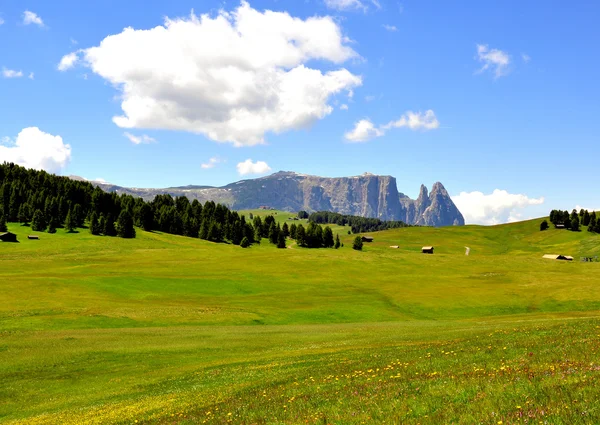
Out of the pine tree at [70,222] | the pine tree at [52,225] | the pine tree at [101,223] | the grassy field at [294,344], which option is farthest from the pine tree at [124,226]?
the grassy field at [294,344]

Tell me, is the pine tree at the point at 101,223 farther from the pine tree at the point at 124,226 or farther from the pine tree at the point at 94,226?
the pine tree at the point at 124,226

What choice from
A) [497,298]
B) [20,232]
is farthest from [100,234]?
[497,298]

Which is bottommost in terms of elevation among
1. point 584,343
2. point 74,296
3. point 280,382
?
point 74,296

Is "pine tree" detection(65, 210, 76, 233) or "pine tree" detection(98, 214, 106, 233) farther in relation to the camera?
"pine tree" detection(98, 214, 106, 233)

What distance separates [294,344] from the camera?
41.3 metres

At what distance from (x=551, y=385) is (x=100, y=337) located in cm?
4688

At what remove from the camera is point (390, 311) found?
73.5 m

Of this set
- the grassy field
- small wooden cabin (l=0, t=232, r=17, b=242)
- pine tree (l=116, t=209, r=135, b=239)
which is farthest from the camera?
pine tree (l=116, t=209, r=135, b=239)

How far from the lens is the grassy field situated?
13.3 m

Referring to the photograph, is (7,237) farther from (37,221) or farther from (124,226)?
(124,226)

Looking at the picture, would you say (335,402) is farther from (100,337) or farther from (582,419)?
(100,337)

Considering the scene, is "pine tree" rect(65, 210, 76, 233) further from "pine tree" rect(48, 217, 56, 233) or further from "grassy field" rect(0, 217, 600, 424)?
"grassy field" rect(0, 217, 600, 424)

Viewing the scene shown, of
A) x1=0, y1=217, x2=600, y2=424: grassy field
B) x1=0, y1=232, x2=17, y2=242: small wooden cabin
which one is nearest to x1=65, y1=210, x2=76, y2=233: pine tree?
x1=0, y1=232, x2=17, y2=242: small wooden cabin

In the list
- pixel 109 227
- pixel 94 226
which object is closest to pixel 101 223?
pixel 94 226
